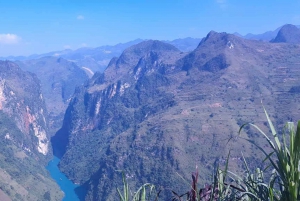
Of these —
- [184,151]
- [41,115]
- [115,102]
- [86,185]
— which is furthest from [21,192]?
[41,115]

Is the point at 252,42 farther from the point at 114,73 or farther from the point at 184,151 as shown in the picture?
the point at 184,151

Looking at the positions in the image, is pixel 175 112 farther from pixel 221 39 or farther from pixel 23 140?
pixel 221 39

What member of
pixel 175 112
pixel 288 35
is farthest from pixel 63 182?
pixel 288 35

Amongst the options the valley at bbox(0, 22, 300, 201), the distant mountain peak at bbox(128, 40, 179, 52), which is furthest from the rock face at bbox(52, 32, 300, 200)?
the distant mountain peak at bbox(128, 40, 179, 52)

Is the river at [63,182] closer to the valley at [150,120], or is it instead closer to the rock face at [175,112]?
the valley at [150,120]

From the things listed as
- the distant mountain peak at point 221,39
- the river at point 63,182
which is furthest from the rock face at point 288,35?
the river at point 63,182
